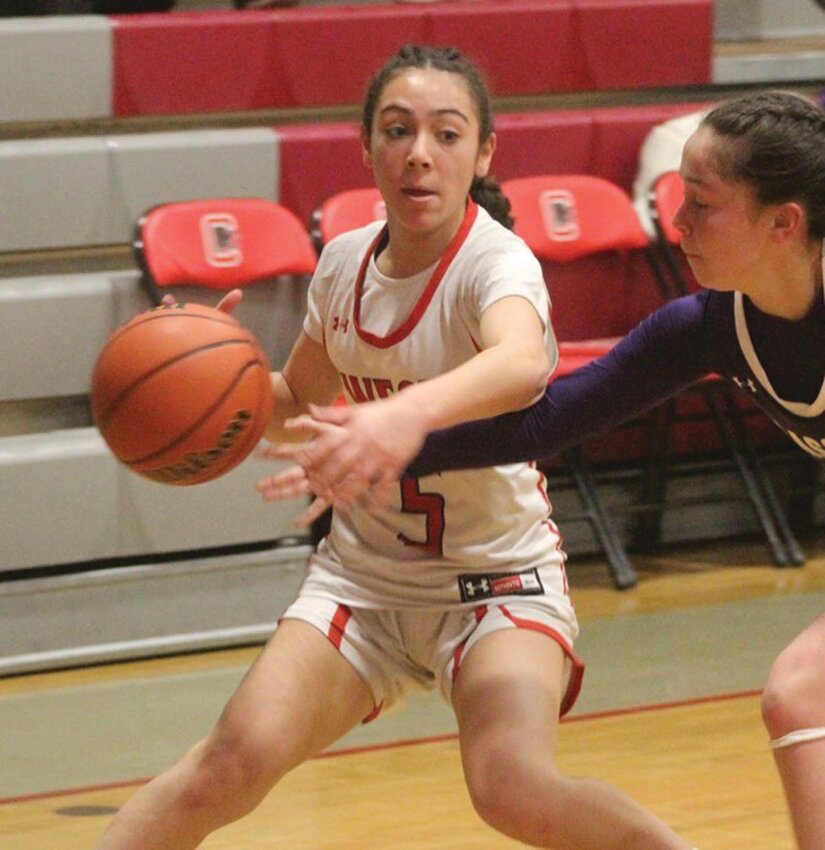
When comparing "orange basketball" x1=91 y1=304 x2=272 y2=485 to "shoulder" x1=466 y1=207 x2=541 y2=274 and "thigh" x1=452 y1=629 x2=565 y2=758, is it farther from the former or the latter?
"thigh" x1=452 y1=629 x2=565 y2=758

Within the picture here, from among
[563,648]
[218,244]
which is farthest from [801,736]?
[218,244]

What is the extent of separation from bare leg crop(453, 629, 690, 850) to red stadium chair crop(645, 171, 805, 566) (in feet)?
11.7

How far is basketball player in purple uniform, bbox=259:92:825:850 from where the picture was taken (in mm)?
2568

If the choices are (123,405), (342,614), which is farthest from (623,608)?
(123,405)

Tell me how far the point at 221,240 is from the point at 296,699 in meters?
3.21

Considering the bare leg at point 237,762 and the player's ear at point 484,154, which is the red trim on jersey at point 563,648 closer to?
the bare leg at point 237,762

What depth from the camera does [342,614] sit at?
3162 mm

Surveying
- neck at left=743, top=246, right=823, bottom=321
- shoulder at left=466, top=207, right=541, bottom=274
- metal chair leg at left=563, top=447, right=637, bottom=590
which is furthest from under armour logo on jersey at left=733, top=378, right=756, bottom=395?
metal chair leg at left=563, top=447, right=637, bottom=590

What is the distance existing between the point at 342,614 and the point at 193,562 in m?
2.51

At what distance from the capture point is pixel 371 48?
275 inches

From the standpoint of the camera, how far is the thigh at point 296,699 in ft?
9.65

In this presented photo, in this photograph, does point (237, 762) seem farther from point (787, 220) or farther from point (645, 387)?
point (787, 220)

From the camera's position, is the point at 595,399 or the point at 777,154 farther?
the point at 595,399

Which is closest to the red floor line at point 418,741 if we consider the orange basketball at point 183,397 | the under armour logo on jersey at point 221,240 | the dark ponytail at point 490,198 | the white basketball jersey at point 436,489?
the white basketball jersey at point 436,489
